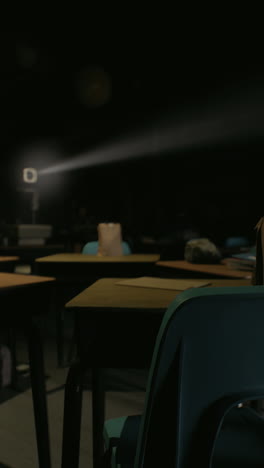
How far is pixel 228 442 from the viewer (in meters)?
0.84

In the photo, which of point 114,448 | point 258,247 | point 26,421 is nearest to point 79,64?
point 26,421

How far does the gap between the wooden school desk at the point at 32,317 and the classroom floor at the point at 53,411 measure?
0.32m

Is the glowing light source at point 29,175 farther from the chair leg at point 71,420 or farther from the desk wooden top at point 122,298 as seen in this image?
the chair leg at point 71,420

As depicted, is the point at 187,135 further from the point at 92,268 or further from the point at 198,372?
the point at 198,372

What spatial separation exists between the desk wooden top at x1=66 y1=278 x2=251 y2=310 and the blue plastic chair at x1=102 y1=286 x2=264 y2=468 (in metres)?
0.42

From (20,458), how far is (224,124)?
5.40 meters

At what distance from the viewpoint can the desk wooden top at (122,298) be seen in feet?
3.43

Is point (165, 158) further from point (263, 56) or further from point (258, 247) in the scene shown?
point (258, 247)

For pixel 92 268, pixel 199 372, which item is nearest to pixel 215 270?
pixel 92 268

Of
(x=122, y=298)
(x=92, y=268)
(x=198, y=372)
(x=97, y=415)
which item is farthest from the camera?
(x=92, y=268)

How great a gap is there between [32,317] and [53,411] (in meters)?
0.92

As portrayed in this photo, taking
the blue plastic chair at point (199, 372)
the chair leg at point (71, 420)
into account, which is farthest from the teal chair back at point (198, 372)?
the chair leg at point (71, 420)

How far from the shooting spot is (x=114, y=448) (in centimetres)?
83

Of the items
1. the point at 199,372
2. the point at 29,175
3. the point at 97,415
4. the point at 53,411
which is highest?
the point at 29,175
